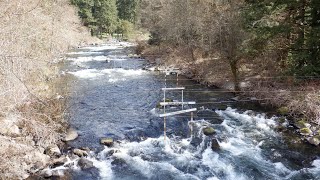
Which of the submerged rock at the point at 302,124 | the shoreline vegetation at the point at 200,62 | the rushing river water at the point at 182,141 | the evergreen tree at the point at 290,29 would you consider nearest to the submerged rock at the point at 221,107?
the rushing river water at the point at 182,141

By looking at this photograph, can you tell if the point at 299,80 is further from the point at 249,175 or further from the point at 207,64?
the point at 207,64

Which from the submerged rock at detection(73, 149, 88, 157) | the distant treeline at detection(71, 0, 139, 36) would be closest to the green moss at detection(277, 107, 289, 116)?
the submerged rock at detection(73, 149, 88, 157)

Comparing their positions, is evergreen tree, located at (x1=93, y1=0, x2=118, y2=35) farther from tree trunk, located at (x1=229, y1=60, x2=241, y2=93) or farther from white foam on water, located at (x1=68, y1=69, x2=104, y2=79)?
tree trunk, located at (x1=229, y1=60, x2=241, y2=93)

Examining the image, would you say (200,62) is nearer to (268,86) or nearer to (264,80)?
(264,80)

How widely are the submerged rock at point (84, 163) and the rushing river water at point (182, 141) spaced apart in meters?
0.20

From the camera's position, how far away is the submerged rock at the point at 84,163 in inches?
459

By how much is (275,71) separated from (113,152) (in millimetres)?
12437

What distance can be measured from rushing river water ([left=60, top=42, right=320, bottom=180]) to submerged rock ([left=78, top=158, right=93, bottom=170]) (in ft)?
0.67

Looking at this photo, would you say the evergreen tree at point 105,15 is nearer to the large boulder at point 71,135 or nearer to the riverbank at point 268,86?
the riverbank at point 268,86

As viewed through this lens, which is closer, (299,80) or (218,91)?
(299,80)

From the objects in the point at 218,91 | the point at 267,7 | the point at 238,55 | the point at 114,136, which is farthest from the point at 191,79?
the point at 114,136

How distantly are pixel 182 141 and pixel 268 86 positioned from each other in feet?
26.7

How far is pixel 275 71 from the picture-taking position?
20.4 meters

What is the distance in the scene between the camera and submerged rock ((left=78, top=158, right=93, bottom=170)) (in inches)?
459
